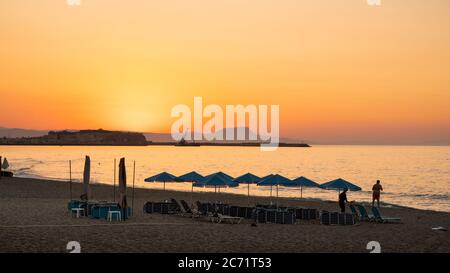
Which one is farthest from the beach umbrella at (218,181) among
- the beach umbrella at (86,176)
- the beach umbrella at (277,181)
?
the beach umbrella at (86,176)

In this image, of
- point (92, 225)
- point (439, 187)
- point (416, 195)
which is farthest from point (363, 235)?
point (439, 187)

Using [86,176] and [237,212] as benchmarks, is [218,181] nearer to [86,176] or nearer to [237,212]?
[237,212]

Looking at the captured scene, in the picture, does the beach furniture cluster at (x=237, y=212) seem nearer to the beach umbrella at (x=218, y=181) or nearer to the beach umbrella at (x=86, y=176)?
the beach umbrella at (x=218, y=181)

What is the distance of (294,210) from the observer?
24.1 metres

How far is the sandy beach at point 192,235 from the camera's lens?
16.0 metres

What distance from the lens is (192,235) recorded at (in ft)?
60.2

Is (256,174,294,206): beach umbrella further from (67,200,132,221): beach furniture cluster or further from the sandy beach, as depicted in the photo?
(67,200,132,221): beach furniture cluster

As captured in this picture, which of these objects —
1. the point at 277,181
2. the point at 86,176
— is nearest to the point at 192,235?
the point at 277,181

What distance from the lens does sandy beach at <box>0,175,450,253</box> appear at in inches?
629

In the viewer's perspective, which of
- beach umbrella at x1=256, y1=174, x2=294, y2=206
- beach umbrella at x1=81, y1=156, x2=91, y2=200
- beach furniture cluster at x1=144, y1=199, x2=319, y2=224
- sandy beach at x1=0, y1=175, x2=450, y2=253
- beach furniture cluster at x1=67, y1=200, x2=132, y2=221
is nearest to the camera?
sandy beach at x1=0, y1=175, x2=450, y2=253

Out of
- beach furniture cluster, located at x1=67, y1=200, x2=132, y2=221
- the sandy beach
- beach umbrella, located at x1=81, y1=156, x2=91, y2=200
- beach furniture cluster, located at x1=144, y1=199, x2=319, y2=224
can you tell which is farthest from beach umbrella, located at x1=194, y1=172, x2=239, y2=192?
beach umbrella, located at x1=81, y1=156, x2=91, y2=200
